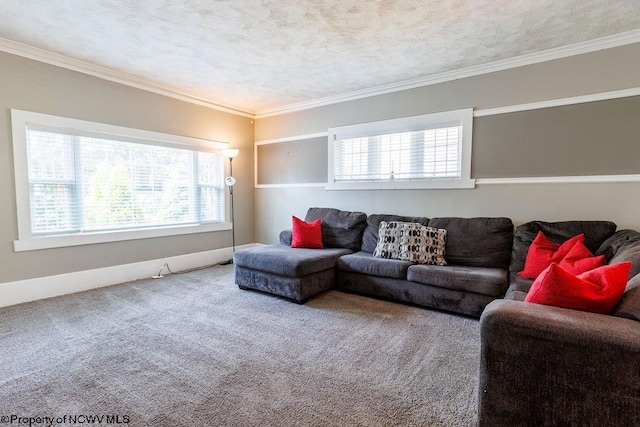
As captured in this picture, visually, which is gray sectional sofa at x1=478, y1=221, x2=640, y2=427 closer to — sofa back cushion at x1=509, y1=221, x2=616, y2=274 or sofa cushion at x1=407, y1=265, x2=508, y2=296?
sofa cushion at x1=407, y1=265, x2=508, y2=296

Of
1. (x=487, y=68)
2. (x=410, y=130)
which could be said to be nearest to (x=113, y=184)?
(x=410, y=130)

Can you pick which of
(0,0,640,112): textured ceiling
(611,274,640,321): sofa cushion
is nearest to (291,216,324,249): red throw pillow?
(0,0,640,112): textured ceiling

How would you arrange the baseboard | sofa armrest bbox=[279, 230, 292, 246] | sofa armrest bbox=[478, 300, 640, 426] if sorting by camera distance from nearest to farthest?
sofa armrest bbox=[478, 300, 640, 426] < the baseboard < sofa armrest bbox=[279, 230, 292, 246]

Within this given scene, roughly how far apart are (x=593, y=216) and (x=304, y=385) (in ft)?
10.5

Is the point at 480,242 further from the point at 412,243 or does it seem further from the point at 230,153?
the point at 230,153

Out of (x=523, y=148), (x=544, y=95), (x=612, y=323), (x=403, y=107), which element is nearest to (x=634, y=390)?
(x=612, y=323)

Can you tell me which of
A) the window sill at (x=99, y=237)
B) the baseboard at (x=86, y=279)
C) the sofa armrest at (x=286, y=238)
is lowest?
the baseboard at (x=86, y=279)

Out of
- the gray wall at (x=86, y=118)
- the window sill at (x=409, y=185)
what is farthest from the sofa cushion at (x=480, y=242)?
the gray wall at (x=86, y=118)

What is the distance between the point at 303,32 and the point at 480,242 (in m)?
2.74

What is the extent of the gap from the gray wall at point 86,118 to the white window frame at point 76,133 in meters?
0.05

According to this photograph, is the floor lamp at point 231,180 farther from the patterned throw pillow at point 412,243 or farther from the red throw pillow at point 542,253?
the red throw pillow at point 542,253

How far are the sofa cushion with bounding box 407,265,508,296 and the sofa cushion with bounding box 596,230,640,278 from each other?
0.76 meters

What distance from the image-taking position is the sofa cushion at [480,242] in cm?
321

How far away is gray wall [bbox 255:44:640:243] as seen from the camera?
2900 mm
